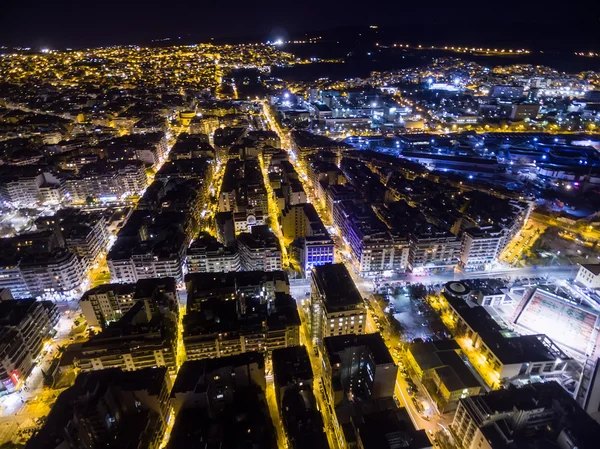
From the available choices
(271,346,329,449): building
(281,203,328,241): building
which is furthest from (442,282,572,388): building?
(281,203,328,241): building

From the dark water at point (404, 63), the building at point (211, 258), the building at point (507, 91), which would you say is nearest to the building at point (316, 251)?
the building at point (211, 258)

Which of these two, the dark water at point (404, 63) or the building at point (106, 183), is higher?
the dark water at point (404, 63)

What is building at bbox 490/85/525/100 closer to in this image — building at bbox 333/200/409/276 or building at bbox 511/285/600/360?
building at bbox 333/200/409/276

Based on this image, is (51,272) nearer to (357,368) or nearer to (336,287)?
(336,287)

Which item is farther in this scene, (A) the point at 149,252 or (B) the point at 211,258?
(B) the point at 211,258

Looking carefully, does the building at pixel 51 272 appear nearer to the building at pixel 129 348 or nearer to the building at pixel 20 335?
the building at pixel 20 335

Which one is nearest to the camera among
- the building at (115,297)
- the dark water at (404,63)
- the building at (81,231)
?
the building at (115,297)

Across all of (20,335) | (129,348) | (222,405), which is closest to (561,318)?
(222,405)
